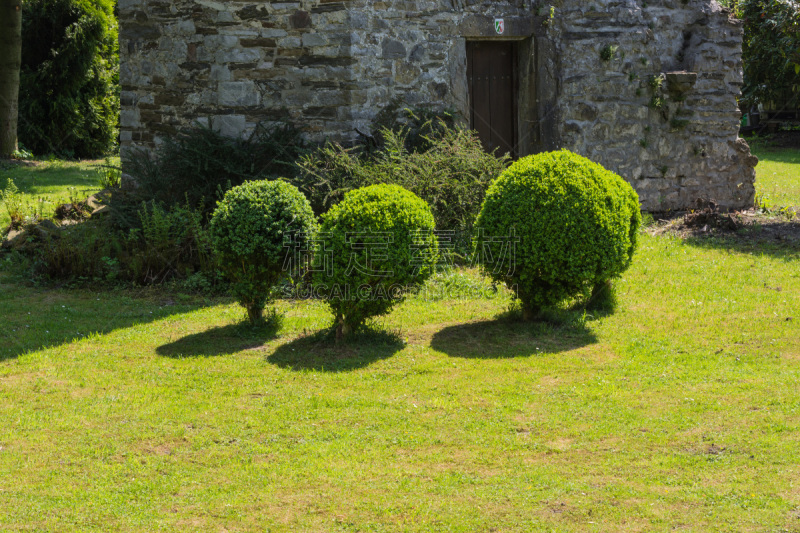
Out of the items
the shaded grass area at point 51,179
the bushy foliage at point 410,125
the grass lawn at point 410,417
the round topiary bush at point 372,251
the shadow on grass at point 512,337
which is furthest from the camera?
the shaded grass area at point 51,179

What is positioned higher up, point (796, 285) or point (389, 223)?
point (389, 223)

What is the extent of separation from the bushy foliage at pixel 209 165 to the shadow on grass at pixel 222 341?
2.63 m

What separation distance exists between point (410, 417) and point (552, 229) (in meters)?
2.22

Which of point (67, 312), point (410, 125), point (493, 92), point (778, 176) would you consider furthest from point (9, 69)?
point (778, 176)

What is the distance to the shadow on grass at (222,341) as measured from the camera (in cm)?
629

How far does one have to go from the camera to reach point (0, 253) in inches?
372

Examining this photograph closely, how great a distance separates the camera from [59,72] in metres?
17.4

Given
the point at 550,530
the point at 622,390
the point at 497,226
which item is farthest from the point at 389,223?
the point at 550,530

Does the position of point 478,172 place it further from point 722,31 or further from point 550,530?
point 550,530

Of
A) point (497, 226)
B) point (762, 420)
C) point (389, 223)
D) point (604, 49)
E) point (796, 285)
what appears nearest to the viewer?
point (762, 420)

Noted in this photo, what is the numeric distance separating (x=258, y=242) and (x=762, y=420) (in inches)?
154

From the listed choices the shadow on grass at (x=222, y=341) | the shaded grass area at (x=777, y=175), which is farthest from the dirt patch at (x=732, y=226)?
the shadow on grass at (x=222, y=341)

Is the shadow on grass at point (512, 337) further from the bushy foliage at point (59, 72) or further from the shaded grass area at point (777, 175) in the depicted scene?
the bushy foliage at point (59, 72)

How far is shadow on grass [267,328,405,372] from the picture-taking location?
5.92m
